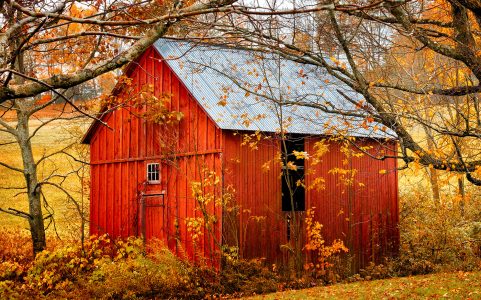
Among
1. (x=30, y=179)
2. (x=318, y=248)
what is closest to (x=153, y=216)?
(x=30, y=179)

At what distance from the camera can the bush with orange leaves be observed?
584 inches

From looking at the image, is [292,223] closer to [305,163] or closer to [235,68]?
[305,163]

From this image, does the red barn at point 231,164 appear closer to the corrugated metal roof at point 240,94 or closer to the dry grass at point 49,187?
the corrugated metal roof at point 240,94

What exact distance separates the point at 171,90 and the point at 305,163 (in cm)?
439

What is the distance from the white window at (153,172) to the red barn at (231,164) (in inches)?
1.7

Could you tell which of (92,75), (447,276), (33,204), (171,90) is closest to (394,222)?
(447,276)

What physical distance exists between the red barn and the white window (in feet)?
0.14

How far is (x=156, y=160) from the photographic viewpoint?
16.3m

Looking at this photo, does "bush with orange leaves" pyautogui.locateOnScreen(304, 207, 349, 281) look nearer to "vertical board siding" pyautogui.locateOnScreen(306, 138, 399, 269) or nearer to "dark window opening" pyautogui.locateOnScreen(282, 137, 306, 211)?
"vertical board siding" pyautogui.locateOnScreen(306, 138, 399, 269)

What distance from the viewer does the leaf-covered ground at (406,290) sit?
1159 centimetres

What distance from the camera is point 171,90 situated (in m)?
15.8

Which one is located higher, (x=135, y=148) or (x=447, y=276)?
(x=135, y=148)

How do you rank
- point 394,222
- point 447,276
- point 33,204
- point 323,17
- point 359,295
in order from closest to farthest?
1. point 359,295
2. point 323,17
3. point 447,276
4. point 33,204
5. point 394,222

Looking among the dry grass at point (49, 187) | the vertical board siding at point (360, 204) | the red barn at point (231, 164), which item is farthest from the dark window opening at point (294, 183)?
the dry grass at point (49, 187)
